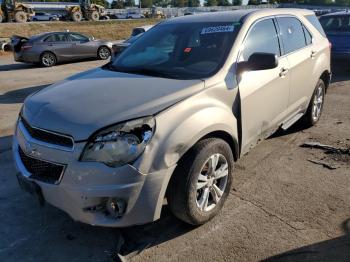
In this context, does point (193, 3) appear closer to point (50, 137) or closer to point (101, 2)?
point (101, 2)

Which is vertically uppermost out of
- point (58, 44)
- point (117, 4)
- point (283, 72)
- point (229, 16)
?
point (117, 4)

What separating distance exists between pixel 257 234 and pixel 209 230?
41 centimetres

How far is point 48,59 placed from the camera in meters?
16.0

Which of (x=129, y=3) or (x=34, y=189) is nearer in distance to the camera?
(x=34, y=189)

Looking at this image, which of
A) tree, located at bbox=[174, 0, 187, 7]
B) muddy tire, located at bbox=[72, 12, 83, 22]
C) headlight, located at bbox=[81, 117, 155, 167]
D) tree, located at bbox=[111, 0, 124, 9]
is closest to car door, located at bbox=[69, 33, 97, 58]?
headlight, located at bbox=[81, 117, 155, 167]

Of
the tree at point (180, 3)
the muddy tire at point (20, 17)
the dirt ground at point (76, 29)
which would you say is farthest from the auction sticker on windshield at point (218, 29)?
the tree at point (180, 3)

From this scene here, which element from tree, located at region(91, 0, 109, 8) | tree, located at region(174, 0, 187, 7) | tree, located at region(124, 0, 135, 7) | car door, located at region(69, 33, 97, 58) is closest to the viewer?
car door, located at region(69, 33, 97, 58)

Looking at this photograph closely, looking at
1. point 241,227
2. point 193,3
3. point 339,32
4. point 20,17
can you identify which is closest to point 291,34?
point 241,227

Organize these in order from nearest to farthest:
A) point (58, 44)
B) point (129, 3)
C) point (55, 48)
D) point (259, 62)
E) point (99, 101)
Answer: point (99, 101), point (259, 62), point (55, 48), point (58, 44), point (129, 3)

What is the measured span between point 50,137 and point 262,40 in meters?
2.52

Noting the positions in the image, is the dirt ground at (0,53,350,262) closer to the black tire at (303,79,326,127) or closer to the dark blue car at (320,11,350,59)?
the black tire at (303,79,326,127)

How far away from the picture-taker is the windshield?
3805mm

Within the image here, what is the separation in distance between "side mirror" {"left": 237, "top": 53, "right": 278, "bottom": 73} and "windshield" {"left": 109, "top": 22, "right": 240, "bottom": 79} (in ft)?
0.66

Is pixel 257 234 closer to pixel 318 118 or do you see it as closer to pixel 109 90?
pixel 109 90
